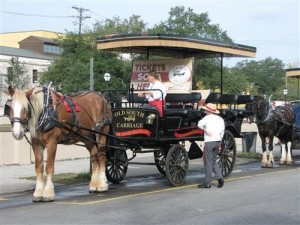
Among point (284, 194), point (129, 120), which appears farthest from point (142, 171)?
point (284, 194)

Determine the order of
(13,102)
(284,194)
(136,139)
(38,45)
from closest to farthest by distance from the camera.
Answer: (13,102)
(284,194)
(136,139)
(38,45)

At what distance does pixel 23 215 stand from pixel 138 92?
5223mm

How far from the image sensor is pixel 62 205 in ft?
30.2

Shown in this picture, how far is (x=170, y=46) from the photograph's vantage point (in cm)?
1238

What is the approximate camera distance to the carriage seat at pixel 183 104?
466 inches

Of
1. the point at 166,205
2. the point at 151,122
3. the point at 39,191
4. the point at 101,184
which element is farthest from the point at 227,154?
the point at 39,191

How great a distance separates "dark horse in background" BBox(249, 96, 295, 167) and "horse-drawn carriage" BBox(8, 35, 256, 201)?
1.59 metres

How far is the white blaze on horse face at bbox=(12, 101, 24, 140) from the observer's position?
899 centimetres

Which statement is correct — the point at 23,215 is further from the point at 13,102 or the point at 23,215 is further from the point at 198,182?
the point at 198,182

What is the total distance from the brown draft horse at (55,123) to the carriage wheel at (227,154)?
3266mm

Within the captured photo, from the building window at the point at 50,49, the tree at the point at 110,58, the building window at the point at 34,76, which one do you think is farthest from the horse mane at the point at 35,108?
the building window at the point at 50,49

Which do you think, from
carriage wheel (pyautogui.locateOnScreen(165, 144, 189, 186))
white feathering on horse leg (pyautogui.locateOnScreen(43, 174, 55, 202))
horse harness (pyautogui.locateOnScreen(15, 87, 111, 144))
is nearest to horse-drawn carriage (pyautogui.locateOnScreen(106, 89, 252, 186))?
carriage wheel (pyautogui.locateOnScreen(165, 144, 189, 186))

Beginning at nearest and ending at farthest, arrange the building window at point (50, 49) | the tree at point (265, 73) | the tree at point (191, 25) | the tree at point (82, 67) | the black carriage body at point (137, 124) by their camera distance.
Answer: the black carriage body at point (137, 124) < the tree at point (82, 67) < the tree at point (191, 25) < the building window at point (50, 49) < the tree at point (265, 73)

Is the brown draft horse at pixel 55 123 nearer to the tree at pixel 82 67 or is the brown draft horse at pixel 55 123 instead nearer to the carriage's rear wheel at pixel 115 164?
the carriage's rear wheel at pixel 115 164
